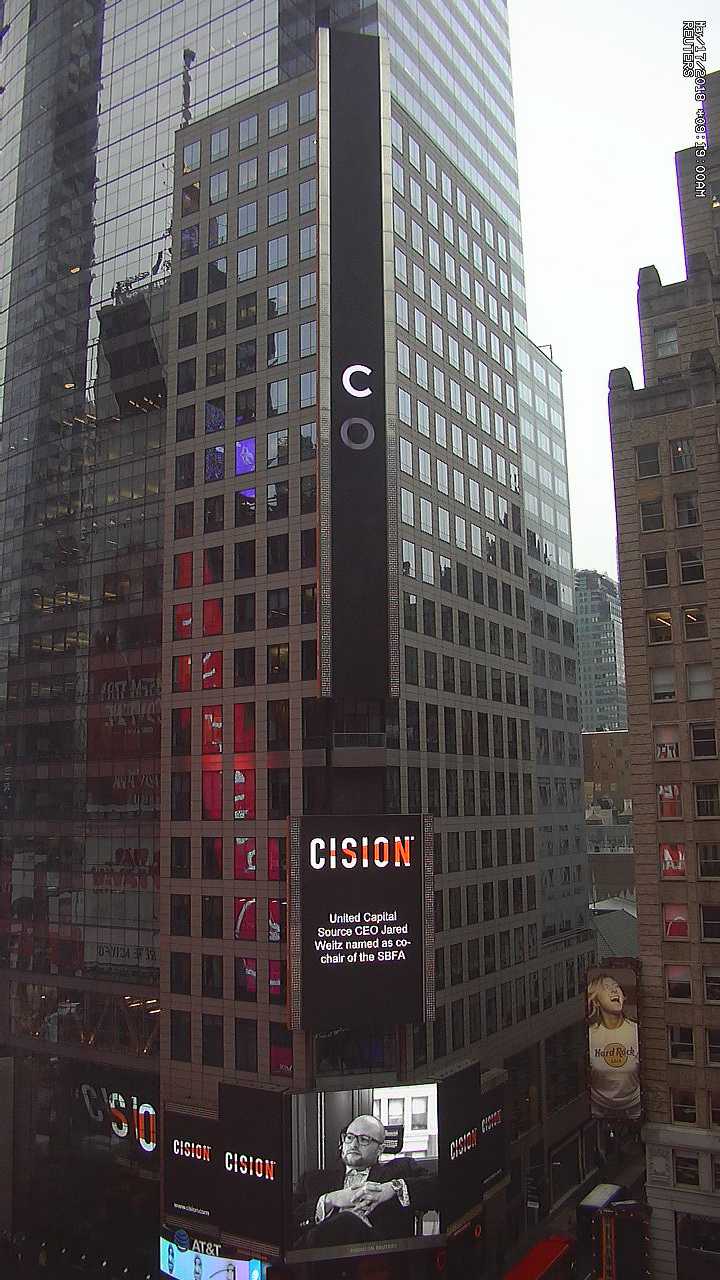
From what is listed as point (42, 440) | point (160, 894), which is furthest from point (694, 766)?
point (42, 440)

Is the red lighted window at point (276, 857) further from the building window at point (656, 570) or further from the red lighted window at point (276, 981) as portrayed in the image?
the building window at point (656, 570)

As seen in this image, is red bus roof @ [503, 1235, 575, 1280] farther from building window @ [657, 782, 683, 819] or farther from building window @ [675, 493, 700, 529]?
building window @ [675, 493, 700, 529]

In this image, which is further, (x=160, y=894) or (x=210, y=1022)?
(x=160, y=894)

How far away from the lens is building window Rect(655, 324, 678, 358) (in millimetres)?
61312

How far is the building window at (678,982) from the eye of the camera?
2028 inches

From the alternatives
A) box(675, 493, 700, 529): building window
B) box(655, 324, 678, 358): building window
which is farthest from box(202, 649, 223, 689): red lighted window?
box(655, 324, 678, 358): building window

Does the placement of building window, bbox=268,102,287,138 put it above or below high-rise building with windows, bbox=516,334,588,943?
above

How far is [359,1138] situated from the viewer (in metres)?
52.2

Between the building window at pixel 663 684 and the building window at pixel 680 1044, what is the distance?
1678 centimetres

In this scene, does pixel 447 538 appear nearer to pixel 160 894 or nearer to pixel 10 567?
pixel 160 894

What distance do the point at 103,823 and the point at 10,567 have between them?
25548 mm

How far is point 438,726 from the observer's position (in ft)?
214

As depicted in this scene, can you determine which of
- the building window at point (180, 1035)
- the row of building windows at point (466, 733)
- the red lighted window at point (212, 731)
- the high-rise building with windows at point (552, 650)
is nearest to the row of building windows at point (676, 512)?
the row of building windows at point (466, 733)

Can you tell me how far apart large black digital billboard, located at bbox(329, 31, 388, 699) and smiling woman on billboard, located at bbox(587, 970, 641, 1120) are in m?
19.5
